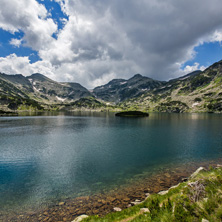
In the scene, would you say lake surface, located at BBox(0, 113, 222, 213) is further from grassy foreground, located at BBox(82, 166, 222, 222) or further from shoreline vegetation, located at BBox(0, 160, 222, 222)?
grassy foreground, located at BBox(82, 166, 222, 222)

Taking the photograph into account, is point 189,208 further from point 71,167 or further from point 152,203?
point 71,167

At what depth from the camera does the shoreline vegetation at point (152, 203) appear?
38.8ft

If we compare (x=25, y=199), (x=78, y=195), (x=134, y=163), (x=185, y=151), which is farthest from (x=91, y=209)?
(x=185, y=151)

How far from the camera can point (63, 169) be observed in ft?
105

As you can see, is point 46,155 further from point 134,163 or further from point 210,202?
point 210,202

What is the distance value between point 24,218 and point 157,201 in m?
16.8

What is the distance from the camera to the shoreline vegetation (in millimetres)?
11836

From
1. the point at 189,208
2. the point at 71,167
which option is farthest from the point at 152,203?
the point at 71,167

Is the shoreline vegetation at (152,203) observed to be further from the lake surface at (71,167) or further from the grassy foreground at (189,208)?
the lake surface at (71,167)

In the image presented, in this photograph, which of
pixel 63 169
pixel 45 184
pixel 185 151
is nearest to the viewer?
pixel 45 184

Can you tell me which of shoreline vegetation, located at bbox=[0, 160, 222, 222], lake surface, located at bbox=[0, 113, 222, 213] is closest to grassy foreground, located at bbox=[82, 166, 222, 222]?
shoreline vegetation, located at bbox=[0, 160, 222, 222]

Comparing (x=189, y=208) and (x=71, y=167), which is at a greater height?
(x=189, y=208)

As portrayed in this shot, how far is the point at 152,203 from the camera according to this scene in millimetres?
15383

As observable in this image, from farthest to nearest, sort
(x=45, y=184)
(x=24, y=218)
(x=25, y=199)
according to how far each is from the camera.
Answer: (x=45, y=184)
(x=25, y=199)
(x=24, y=218)
